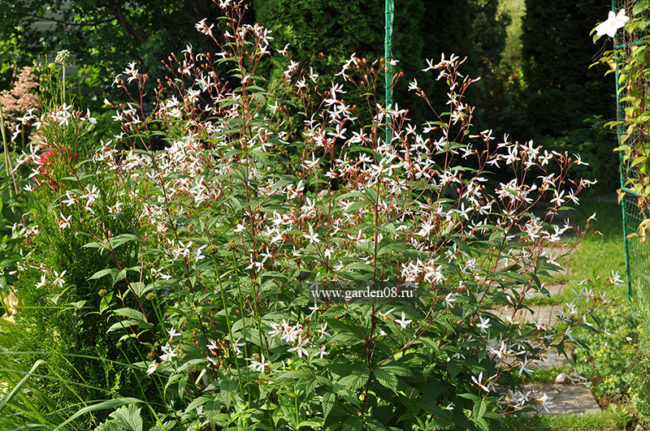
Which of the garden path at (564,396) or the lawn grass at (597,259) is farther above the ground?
the lawn grass at (597,259)

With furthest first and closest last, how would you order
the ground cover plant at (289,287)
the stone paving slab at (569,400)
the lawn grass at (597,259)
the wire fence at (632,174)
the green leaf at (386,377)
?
the lawn grass at (597,259)
the wire fence at (632,174)
the stone paving slab at (569,400)
the ground cover plant at (289,287)
the green leaf at (386,377)

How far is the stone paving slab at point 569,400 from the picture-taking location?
315 centimetres

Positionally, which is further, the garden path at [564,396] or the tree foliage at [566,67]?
the tree foliage at [566,67]

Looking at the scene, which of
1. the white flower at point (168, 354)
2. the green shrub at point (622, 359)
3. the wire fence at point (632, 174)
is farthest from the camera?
the wire fence at point (632, 174)

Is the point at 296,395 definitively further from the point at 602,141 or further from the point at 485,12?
the point at 485,12

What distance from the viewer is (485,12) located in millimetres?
11820

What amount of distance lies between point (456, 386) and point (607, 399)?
1.59m

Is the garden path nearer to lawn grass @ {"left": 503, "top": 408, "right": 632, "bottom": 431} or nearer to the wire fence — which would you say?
lawn grass @ {"left": 503, "top": 408, "right": 632, "bottom": 431}

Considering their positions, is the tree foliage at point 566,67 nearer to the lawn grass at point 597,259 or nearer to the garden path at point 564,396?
the lawn grass at point 597,259

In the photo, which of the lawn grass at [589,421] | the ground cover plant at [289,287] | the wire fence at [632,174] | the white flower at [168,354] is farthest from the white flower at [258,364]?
the wire fence at [632,174]

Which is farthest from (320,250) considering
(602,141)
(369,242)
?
(602,141)

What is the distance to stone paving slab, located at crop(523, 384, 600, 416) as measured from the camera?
3150 mm

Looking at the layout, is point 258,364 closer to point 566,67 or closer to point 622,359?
point 622,359

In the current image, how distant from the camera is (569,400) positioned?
129 inches
